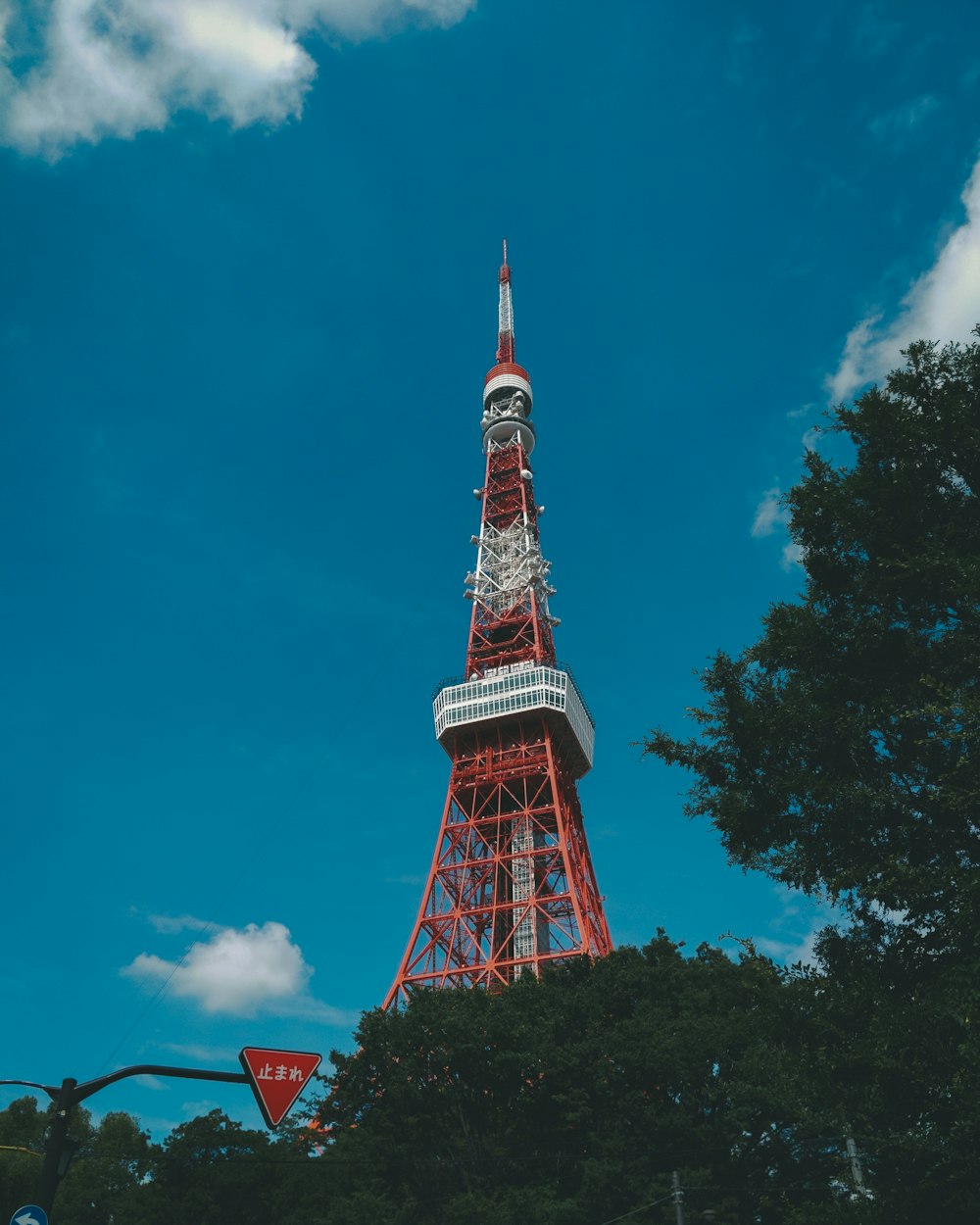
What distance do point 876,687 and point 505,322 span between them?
66644 mm

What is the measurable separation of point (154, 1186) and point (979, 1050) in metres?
25.5

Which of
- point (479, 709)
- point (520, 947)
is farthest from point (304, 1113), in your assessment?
point (479, 709)

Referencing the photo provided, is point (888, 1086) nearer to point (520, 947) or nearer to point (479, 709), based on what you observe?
point (520, 947)

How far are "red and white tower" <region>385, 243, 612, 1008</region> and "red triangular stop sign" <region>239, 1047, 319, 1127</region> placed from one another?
104 ft

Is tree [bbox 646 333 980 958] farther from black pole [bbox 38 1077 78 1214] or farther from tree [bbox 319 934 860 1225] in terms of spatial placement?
tree [bbox 319 934 860 1225]

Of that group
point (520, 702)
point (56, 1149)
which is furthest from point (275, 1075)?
point (520, 702)

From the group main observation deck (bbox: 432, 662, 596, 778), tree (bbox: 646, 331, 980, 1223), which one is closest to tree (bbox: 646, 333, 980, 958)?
tree (bbox: 646, 331, 980, 1223)

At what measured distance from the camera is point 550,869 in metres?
47.9

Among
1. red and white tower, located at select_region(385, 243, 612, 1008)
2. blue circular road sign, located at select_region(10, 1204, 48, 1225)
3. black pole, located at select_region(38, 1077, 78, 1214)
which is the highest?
red and white tower, located at select_region(385, 243, 612, 1008)

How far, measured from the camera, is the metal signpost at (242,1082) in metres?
8.58

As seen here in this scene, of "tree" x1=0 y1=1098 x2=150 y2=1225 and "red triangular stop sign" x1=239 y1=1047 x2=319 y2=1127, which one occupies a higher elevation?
"tree" x1=0 y1=1098 x2=150 y2=1225

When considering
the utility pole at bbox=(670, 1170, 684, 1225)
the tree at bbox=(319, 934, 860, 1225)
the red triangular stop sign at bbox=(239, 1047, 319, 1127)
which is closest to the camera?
the red triangular stop sign at bbox=(239, 1047, 319, 1127)

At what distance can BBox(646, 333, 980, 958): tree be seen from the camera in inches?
434

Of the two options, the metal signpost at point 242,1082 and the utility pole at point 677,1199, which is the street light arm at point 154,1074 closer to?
the metal signpost at point 242,1082
